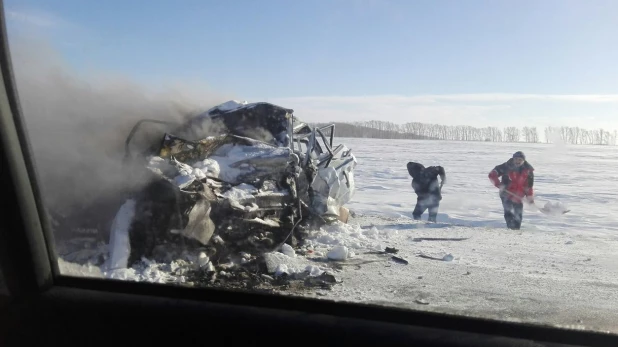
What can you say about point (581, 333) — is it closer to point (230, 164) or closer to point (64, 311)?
point (64, 311)

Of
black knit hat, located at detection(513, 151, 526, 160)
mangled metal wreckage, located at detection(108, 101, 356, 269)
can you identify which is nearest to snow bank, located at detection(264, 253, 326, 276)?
mangled metal wreckage, located at detection(108, 101, 356, 269)

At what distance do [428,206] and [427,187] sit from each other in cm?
86

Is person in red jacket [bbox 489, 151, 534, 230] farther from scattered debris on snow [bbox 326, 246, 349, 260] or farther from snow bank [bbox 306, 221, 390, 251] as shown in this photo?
scattered debris on snow [bbox 326, 246, 349, 260]

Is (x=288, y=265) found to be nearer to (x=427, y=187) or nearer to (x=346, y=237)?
(x=346, y=237)

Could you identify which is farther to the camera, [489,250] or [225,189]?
[225,189]

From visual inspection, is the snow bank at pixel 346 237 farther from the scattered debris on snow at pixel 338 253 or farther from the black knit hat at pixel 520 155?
the black knit hat at pixel 520 155

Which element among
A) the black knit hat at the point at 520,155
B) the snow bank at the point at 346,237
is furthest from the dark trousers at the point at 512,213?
the snow bank at the point at 346,237

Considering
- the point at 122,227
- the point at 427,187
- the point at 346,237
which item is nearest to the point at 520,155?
the point at 427,187

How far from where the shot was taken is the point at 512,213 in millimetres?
5277

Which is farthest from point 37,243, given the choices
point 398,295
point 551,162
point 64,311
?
point 551,162

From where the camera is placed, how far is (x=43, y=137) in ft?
13.3

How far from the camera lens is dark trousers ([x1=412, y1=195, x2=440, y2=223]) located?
6197mm

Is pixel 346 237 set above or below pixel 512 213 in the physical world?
below

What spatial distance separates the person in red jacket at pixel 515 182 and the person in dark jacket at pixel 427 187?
1.50 ft
